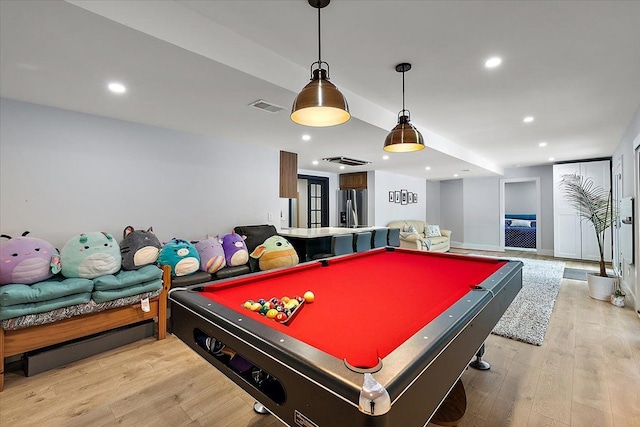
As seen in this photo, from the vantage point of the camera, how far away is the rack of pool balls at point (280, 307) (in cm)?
128

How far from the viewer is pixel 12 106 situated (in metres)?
2.59

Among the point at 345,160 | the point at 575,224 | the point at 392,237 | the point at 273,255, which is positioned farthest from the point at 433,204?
the point at 273,255

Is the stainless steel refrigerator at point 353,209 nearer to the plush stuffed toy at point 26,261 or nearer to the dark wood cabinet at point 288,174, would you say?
the dark wood cabinet at point 288,174

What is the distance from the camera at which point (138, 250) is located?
277 cm

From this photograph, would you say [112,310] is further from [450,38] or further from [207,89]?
[450,38]

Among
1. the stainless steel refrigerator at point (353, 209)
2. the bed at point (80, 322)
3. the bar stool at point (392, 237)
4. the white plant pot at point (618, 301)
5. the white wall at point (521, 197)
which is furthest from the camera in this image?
the white wall at point (521, 197)

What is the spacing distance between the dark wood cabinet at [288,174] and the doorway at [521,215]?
22.2 ft

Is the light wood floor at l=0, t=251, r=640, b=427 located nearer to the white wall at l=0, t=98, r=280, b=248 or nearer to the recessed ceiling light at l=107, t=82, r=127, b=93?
the white wall at l=0, t=98, r=280, b=248

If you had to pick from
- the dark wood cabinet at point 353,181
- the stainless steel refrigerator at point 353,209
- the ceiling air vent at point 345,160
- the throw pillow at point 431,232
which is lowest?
the throw pillow at point 431,232

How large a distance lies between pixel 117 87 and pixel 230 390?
2549 millimetres

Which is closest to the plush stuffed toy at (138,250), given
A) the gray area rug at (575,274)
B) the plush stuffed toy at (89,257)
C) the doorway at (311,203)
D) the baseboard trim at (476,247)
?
→ the plush stuffed toy at (89,257)

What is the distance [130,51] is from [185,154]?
6.60 ft

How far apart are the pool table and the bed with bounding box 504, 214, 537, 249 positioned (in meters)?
8.28

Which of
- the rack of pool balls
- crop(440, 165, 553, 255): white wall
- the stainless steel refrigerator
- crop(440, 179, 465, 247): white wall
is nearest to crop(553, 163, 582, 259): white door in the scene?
crop(440, 165, 553, 255): white wall
